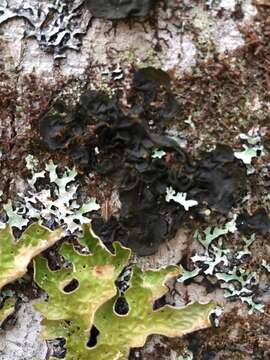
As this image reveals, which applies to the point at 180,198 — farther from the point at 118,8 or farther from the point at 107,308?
the point at 118,8

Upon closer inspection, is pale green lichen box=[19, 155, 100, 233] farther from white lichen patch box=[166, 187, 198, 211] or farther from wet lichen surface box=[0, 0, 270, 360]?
white lichen patch box=[166, 187, 198, 211]

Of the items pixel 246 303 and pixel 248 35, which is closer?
pixel 248 35

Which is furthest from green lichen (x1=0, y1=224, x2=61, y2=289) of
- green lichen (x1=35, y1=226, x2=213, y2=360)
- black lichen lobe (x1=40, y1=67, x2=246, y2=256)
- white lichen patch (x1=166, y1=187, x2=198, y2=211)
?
white lichen patch (x1=166, y1=187, x2=198, y2=211)

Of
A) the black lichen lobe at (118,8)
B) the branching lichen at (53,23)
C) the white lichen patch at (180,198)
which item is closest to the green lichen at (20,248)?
the white lichen patch at (180,198)

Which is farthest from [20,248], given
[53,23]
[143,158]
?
[53,23]

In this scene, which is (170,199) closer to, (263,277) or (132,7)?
(263,277)

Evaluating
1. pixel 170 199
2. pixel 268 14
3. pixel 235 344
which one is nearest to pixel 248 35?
pixel 268 14
